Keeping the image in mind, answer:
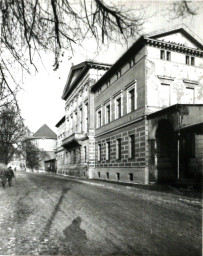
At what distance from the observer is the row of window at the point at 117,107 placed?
22055 millimetres

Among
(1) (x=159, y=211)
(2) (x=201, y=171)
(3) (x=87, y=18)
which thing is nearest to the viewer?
(3) (x=87, y=18)

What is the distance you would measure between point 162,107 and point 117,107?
22.7ft

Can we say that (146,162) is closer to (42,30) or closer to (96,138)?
(96,138)

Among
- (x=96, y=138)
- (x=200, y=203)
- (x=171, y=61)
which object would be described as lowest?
(x=200, y=203)

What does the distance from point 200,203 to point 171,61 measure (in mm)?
12369

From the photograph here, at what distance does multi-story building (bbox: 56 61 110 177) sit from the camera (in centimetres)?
3209

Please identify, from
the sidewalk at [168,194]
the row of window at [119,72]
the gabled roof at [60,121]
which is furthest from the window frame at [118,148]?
the gabled roof at [60,121]

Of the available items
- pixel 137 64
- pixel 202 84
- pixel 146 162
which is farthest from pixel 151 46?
pixel 146 162

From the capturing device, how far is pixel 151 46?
19594mm

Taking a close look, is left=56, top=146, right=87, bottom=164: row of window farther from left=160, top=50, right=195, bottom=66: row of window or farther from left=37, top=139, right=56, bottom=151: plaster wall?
left=37, top=139, right=56, bottom=151: plaster wall

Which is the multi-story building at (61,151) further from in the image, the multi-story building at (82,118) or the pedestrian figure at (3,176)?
the pedestrian figure at (3,176)

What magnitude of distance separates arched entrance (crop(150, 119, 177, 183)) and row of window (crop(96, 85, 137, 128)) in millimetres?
3023

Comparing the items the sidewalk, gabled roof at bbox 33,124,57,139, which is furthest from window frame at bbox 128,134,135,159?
gabled roof at bbox 33,124,57,139

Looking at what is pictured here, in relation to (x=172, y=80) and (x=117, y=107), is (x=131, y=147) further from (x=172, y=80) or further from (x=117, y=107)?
(x=172, y=80)
